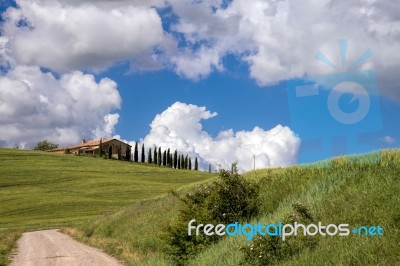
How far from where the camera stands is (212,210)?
19.0 metres

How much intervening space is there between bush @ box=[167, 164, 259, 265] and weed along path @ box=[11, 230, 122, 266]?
4.71 m

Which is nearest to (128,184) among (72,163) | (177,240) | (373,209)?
(72,163)

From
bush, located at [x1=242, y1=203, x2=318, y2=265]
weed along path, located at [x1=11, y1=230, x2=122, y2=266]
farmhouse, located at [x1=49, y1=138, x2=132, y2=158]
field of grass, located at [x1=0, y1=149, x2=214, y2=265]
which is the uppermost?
farmhouse, located at [x1=49, y1=138, x2=132, y2=158]

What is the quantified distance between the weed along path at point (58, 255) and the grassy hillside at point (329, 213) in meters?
1.06

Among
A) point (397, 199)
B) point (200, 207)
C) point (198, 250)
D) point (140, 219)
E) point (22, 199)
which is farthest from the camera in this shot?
point (22, 199)

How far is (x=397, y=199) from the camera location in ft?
40.2

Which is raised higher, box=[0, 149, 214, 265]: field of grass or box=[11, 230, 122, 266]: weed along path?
box=[0, 149, 214, 265]: field of grass

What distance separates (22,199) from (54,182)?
1727 centimetres

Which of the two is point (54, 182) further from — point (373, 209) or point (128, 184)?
point (373, 209)

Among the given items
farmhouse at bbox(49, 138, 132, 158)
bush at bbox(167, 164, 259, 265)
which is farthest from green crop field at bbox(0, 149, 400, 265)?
farmhouse at bbox(49, 138, 132, 158)

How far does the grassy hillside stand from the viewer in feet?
34.6

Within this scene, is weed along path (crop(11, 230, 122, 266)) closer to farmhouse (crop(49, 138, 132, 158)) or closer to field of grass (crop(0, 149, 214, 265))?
field of grass (crop(0, 149, 214, 265))

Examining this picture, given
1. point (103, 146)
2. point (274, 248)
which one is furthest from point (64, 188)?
point (103, 146)

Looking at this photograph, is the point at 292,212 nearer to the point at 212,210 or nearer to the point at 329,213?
the point at 329,213
